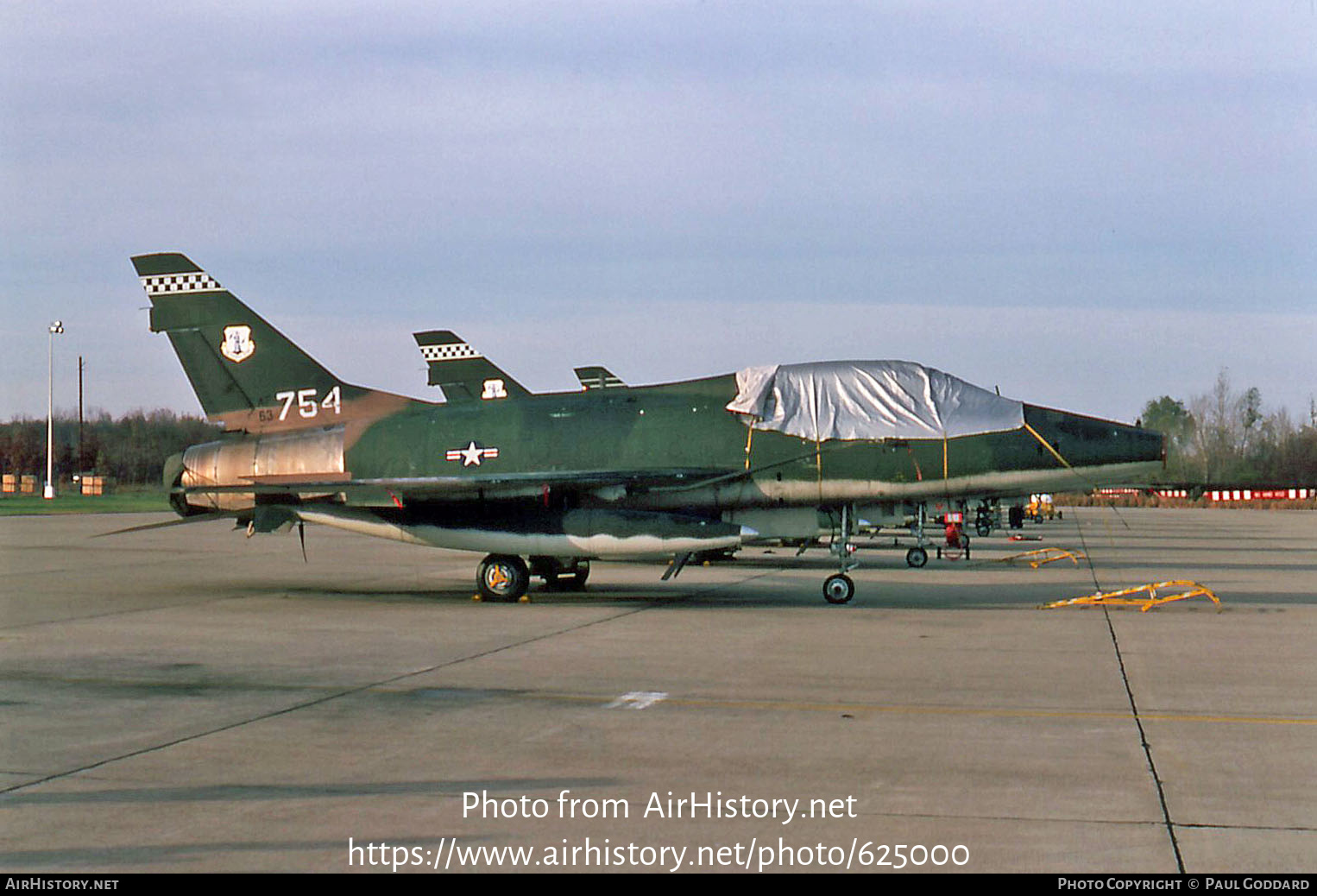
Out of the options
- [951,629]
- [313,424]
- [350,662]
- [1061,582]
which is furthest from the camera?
[1061,582]

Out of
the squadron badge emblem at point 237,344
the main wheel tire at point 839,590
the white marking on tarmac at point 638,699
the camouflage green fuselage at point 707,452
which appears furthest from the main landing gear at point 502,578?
the white marking on tarmac at point 638,699

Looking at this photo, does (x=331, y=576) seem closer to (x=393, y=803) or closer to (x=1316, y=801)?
(x=393, y=803)

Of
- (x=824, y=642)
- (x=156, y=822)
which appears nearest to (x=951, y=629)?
(x=824, y=642)

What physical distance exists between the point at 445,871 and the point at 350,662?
21.9 feet

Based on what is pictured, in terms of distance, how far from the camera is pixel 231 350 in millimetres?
19891

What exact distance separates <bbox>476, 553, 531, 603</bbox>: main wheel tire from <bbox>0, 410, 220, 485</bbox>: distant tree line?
249 feet

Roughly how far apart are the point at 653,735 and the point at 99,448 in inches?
3847

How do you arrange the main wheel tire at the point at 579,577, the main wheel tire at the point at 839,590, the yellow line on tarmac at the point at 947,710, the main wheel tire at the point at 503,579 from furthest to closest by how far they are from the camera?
the main wheel tire at the point at 579,577 < the main wheel tire at the point at 503,579 < the main wheel tire at the point at 839,590 < the yellow line on tarmac at the point at 947,710

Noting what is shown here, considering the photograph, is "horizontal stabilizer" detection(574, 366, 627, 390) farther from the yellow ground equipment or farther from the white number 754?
the yellow ground equipment

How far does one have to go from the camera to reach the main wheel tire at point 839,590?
1755 centimetres

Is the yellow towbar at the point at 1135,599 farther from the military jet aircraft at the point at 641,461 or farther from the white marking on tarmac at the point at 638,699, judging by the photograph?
the white marking on tarmac at the point at 638,699

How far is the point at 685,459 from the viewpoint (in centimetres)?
1758

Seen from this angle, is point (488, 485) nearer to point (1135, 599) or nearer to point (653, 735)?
point (653, 735)

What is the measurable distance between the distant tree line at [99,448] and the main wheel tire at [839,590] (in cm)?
7837
